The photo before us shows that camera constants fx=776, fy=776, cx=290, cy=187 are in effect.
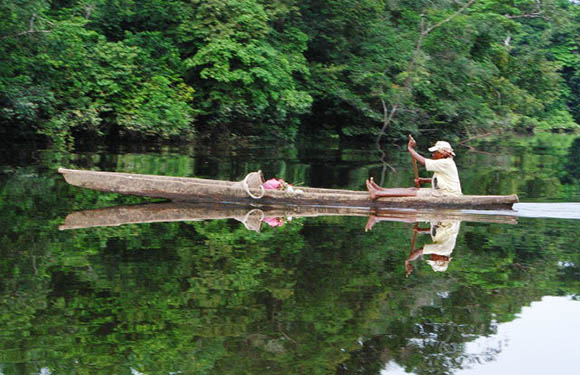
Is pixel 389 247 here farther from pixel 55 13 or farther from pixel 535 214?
pixel 55 13

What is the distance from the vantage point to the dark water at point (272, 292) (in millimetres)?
5387

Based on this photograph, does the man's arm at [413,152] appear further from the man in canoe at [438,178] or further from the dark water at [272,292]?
the dark water at [272,292]

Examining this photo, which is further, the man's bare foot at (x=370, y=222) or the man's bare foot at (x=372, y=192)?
the man's bare foot at (x=372, y=192)

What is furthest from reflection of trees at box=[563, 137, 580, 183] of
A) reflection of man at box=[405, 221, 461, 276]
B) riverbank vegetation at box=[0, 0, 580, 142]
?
reflection of man at box=[405, 221, 461, 276]

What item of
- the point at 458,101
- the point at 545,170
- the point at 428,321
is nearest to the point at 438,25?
the point at 458,101

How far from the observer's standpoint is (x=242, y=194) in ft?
37.0

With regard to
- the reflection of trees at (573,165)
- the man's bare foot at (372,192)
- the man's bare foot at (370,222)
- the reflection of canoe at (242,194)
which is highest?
the reflection of trees at (573,165)

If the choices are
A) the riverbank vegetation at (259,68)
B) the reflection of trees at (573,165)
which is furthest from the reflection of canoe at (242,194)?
the reflection of trees at (573,165)

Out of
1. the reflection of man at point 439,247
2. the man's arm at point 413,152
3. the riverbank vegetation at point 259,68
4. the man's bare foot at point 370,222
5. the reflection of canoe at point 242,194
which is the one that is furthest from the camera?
the riverbank vegetation at point 259,68

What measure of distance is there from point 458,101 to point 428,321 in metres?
20.0

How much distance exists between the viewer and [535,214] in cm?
1198

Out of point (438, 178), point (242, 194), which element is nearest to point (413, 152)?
point (438, 178)

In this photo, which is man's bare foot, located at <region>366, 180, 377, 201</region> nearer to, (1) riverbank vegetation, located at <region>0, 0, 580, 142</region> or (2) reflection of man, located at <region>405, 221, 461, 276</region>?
(2) reflection of man, located at <region>405, 221, 461, 276</region>

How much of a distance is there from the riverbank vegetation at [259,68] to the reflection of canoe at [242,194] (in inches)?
247
